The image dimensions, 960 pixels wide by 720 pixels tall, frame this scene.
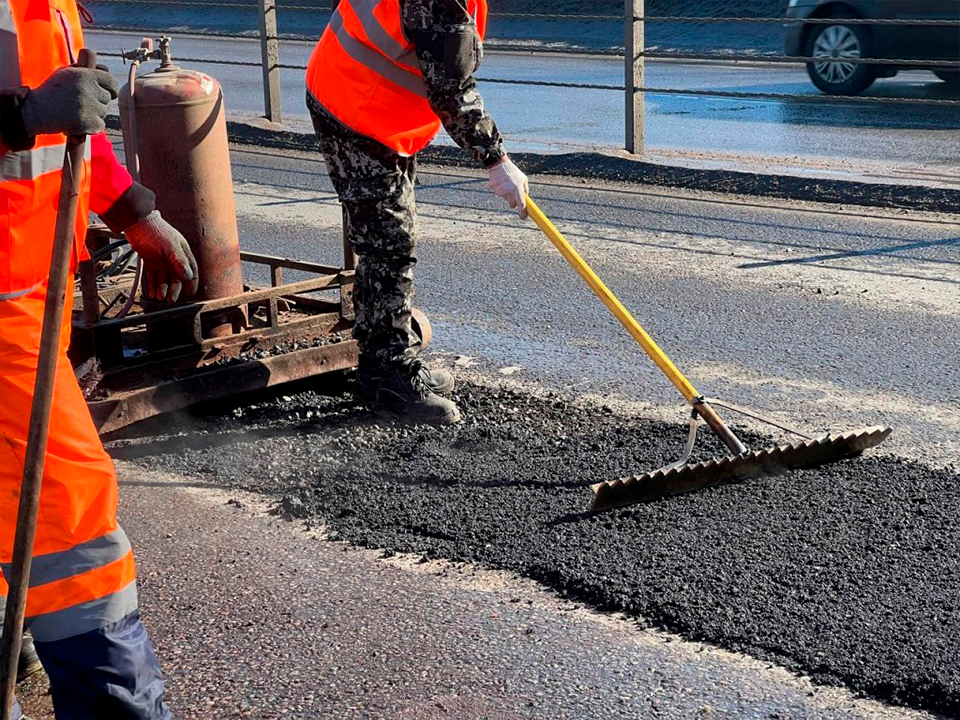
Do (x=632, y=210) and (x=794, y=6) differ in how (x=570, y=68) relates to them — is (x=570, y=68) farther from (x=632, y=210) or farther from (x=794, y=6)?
(x=632, y=210)

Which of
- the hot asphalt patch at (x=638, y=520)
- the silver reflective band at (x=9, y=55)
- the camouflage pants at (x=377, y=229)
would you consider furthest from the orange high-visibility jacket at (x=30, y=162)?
the camouflage pants at (x=377, y=229)

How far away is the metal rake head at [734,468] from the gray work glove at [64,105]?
6.13ft

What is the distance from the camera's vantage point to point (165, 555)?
3668mm

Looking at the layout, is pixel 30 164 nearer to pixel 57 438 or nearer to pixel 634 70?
pixel 57 438

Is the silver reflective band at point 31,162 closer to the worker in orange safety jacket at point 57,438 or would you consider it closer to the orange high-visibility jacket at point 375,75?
the worker in orange safety jacket at point 57,438

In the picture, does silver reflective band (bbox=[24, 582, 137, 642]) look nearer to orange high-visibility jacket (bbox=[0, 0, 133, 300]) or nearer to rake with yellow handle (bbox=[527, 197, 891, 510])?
orange high-visibility jacket (bbox=[0, 0, 133, 300])

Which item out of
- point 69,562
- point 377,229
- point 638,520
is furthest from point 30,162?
point 377,229

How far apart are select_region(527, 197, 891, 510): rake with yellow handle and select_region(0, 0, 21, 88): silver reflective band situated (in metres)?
1.95

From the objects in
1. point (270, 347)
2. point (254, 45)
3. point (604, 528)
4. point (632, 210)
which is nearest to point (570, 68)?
point (254, 45)

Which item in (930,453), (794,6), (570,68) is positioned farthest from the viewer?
(570,68)

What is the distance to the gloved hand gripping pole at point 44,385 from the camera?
2.23 meters

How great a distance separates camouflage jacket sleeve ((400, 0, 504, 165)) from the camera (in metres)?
4.16

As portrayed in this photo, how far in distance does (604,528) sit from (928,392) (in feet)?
5.88

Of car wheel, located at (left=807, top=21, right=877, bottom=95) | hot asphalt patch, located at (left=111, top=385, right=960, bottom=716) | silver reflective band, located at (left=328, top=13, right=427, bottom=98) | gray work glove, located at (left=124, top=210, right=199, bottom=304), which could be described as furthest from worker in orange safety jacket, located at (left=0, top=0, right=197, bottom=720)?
car wheel, located at (left=807, top=21, right=877, bottom=95)
